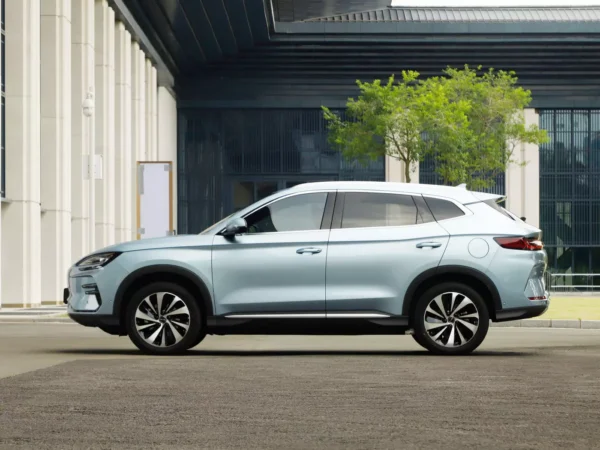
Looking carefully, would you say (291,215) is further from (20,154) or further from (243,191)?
(243,191)

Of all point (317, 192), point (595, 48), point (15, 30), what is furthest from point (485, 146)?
point (317, 192)

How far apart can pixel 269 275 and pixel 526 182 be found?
1852 inches

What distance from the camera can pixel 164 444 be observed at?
699 centimetres

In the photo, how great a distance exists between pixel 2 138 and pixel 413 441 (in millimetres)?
22805

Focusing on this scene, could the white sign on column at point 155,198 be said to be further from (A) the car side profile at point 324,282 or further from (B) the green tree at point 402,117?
(A) the car side profile at point 324,282

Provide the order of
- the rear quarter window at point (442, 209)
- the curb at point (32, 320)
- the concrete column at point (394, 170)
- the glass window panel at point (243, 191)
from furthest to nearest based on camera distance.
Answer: the concrete column at point (394, 170) < the glass window panel at point (243, 191) < the curb at point (32, 320) < the rear quarter window at point (442, 209)

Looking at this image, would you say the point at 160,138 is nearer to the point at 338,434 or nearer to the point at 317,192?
the point at 317,192

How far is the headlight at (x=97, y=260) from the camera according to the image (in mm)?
13438

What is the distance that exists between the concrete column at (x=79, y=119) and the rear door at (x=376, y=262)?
72.2 ft

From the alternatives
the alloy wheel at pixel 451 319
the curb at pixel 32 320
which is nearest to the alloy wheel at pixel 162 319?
the alloy wheel at pixel 451 319

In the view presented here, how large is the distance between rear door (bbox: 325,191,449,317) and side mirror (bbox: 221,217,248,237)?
905 millimetres

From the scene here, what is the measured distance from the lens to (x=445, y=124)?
44.3 m

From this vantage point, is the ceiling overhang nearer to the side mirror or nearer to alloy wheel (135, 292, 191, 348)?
the side mirror

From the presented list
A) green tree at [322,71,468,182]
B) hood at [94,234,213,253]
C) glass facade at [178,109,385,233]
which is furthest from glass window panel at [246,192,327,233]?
glass facade at [178,109,385,233]
